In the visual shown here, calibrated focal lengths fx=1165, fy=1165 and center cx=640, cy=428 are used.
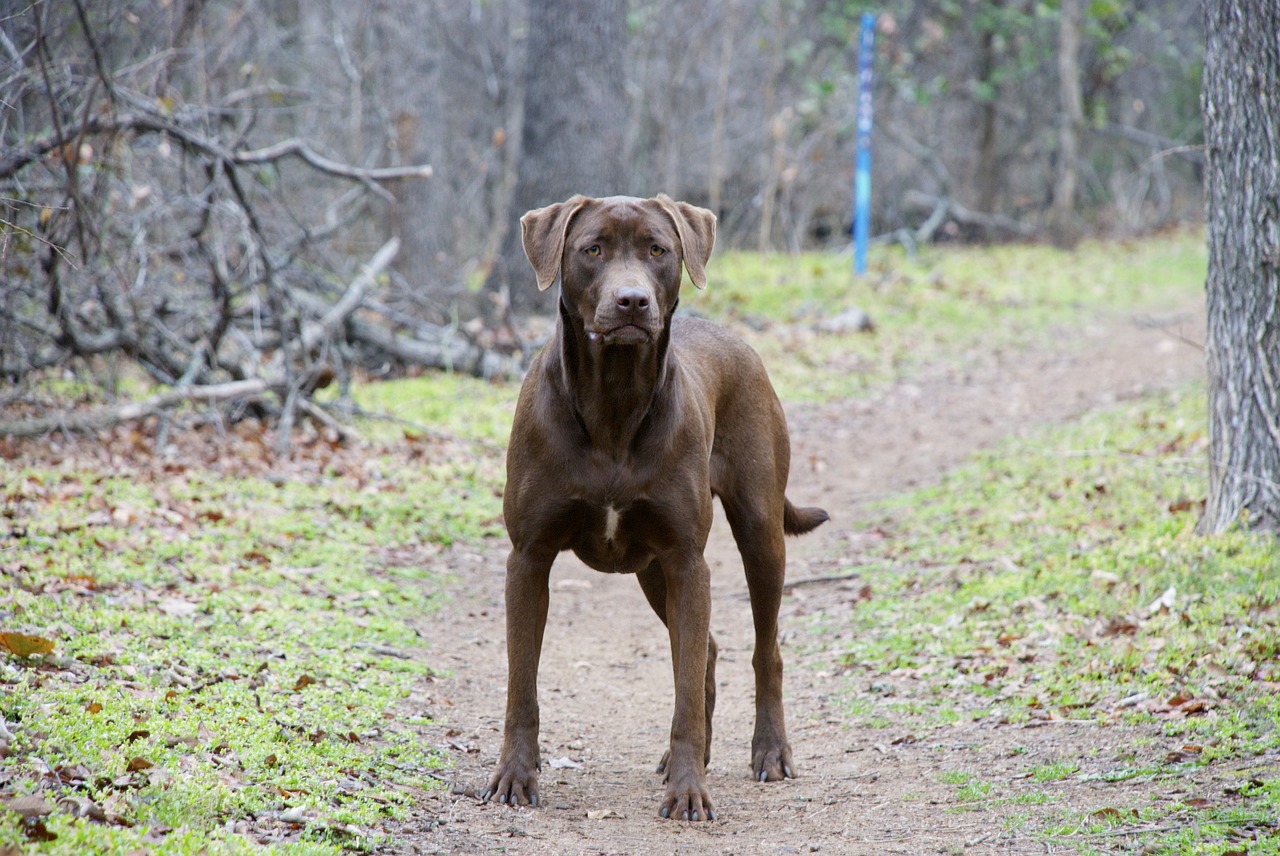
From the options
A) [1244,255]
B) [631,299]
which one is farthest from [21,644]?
[1244,255]

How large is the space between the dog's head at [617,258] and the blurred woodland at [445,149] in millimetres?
1976

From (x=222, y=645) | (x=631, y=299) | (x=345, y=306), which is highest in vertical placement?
(x=631, y=299)

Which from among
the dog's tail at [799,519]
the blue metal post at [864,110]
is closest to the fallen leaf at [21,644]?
the dog's tail at [799,519]

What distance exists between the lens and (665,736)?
5051 millimetres

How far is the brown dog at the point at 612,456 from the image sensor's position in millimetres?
4086

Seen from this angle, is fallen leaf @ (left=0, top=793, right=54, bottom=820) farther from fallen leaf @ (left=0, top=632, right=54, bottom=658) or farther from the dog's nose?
the dog's nose

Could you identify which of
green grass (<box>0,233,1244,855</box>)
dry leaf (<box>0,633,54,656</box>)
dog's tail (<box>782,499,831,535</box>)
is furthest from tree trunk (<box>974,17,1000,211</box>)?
dry leaf (<box>0,633,54,656</box>)

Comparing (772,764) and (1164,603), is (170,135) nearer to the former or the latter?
(772,764)

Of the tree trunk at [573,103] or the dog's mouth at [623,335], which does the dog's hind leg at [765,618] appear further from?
the tree trunk at [573,103]

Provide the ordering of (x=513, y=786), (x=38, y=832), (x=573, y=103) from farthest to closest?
(x=573, y=103), (x=513, y=786), (x=38, y=832)

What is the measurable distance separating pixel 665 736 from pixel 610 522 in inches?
53.8

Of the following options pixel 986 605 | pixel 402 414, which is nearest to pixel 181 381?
pixel 402 414

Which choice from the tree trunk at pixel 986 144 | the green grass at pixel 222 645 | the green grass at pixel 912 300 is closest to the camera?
the green grass at pixel 222 645

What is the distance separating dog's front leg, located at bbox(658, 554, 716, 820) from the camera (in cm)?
403
